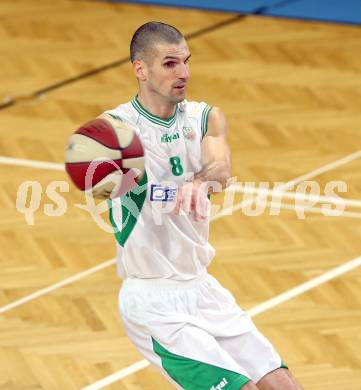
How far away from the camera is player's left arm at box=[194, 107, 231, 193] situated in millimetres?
6684

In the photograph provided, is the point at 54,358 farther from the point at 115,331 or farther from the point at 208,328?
the point at 208,328

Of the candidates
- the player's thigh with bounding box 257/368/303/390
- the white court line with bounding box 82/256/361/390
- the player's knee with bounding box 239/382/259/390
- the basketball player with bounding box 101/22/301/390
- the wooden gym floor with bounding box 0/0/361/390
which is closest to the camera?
the player's knee with bounding box 239/382/259/390

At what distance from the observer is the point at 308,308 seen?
9.41 m

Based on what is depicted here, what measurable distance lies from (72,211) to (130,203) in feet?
14.3

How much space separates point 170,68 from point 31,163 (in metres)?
5.58

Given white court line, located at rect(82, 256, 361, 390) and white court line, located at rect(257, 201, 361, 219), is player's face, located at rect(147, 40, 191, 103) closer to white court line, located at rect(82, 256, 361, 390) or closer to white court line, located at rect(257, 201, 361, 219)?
white court line, located at rect(82, 256, 361, 390)

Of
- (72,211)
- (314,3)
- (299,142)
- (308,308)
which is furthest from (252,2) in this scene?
(308,308)

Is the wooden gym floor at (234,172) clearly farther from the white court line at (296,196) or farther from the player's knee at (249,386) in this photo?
the player's knee at (249,386)

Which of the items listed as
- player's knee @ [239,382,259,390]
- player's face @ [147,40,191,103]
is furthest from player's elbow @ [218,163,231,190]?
player's knee @ [239,382,259,390]

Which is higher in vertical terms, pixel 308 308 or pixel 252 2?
pixel 308 308

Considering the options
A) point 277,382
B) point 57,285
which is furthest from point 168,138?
point 57,285

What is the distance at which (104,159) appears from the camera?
6.36 m

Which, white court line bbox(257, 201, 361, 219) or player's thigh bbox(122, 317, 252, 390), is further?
white court line bbox(257, 201, 361, 219)

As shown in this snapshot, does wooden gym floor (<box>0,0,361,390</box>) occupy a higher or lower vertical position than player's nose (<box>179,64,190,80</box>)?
lower
